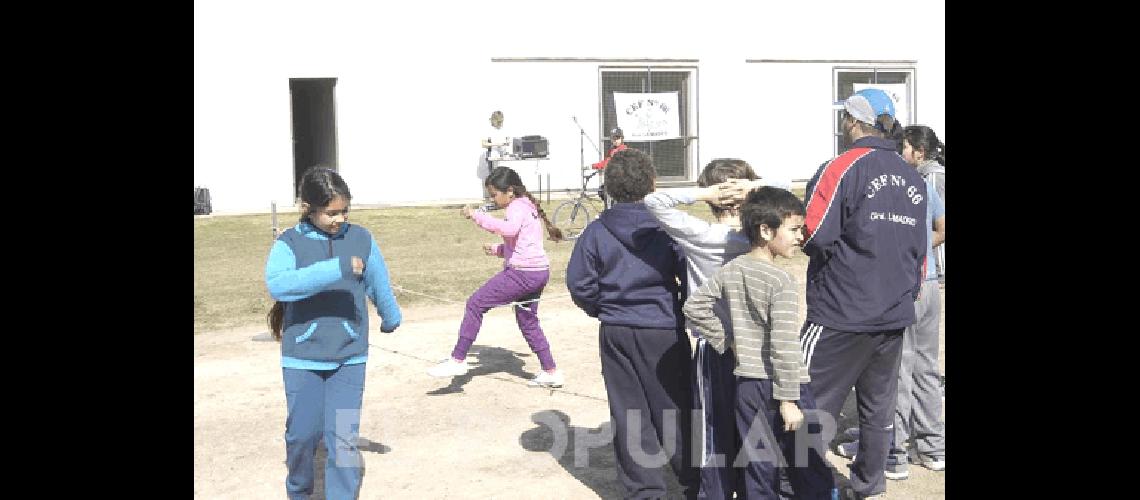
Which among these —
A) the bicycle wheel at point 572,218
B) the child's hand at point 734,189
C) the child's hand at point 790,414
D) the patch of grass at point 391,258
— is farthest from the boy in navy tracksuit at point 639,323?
the bicycle wheel at point 572,218

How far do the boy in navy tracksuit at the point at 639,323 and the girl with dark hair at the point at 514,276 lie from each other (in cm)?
242

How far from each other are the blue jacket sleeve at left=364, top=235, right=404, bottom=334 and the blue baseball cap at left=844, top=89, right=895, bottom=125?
7.17 feet

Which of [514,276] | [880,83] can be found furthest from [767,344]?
[880,83]

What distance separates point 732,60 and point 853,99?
2014 centimetres

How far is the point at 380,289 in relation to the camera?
5.23m

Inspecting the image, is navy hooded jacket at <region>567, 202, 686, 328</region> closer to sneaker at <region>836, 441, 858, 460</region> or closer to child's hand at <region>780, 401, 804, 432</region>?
child's hand at <region>780, 401, 804, 432</region>

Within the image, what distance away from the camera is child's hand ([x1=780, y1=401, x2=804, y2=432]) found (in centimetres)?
456

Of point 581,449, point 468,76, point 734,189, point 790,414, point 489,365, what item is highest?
point 468,76

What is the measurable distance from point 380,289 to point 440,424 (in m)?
1.99

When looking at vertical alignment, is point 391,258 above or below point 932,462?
above

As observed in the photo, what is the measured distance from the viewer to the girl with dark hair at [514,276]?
7707 mm

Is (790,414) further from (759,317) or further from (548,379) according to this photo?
(548,379)

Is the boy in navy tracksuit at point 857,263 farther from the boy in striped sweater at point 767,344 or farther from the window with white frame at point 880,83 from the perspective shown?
the window with white frame at point 880,83

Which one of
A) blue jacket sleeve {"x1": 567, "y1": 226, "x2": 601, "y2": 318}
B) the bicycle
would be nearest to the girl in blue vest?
blue jacket sleeve {"x1": 567, "y1": 226, "x2": 601, "y2": 318}
